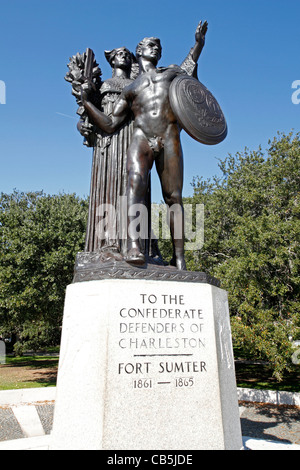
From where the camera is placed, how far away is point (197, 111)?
462 centimetres

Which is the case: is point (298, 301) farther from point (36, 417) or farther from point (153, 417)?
point (153, 417)

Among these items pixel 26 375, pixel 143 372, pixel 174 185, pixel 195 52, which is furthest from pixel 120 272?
pixel 26 375

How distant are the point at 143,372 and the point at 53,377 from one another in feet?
52.3

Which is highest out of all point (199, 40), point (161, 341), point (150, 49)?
point (199, 40)

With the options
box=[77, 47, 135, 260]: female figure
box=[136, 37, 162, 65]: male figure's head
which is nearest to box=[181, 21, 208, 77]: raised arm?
box=[136, 37, 162, 65]: male figure's head

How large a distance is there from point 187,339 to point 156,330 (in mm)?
350

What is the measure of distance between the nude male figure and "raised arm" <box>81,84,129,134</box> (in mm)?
15

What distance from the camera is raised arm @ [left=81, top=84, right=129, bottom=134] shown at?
5172mm

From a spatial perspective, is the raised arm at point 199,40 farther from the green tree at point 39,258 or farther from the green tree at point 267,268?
the green tree at point 39,258

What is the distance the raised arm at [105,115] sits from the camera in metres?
5.17

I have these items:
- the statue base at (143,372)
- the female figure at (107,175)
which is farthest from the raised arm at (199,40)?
the statue base at (143,372)

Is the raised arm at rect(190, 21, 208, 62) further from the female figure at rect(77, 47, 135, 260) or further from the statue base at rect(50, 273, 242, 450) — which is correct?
the statue base at rect(50, 273, 242, 450)

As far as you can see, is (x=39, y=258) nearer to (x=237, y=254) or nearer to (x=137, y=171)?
(x=237, y=254)

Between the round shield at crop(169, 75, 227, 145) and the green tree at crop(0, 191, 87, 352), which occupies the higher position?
the green tree at crop(0, 191, 87, 352)
